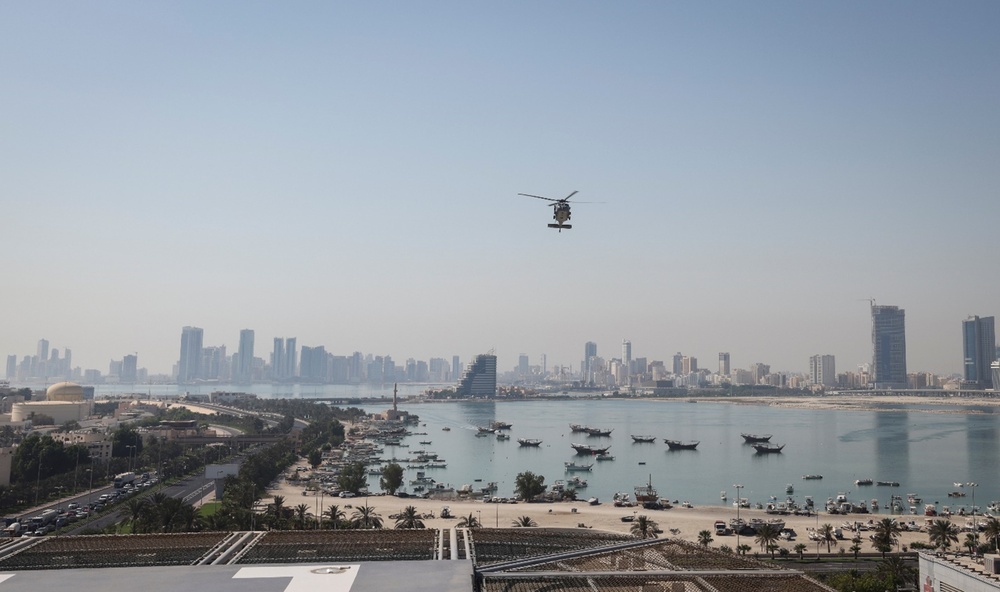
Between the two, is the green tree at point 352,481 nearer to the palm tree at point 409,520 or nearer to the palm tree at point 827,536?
the palm tree at point 409,520

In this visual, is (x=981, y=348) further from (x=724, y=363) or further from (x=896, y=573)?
(x=896, y=573)

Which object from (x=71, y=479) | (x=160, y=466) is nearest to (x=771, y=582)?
(x=71, y=479)

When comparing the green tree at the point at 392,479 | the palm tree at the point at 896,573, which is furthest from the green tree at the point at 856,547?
the green tree at the point at 392,479

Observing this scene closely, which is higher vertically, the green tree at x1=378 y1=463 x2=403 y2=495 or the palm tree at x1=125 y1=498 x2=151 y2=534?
the palm tree at x1=125 y1=498 x2=151 y2=534

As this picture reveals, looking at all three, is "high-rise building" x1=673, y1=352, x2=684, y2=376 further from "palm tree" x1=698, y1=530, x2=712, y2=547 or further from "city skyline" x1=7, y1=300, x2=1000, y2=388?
"palm tree" x1=698, y1=530, x2=712, y2=547

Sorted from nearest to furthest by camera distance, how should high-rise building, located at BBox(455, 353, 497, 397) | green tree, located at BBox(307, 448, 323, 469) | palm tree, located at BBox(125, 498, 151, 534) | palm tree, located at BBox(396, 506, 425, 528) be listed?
Answer: 1. palm tree, located at BBox(125, 498, 151, 534)
2. palm tree, located at BBox(396, 506, 425, 528)
3. green tree, located at BBox(307, 448, 323, 469)
4. high-rise building, located at BBox(455, 353, 497, 397)

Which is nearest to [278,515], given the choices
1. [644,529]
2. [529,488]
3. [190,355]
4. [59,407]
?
[644,529]

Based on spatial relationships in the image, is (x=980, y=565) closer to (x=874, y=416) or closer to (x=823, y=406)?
(x=874, y=416)

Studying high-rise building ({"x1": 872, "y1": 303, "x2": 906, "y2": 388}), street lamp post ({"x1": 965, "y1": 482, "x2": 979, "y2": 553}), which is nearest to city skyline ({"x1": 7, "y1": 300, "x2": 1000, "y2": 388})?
high-rise building ({"x1": 872, "y1": 303, "x2": 906, "y2": 388})
